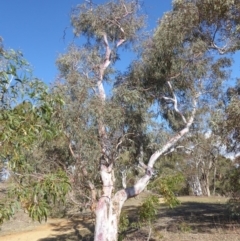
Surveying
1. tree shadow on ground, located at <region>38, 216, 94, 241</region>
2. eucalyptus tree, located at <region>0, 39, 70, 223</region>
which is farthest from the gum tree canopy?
eucalyptus tree, located at <region>0, 39, 70, 223</region>

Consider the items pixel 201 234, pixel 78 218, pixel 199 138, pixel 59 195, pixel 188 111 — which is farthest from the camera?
pixel 78 218

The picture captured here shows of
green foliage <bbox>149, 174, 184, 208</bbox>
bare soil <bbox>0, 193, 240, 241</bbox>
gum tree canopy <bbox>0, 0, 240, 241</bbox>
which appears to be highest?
gum tree canopy <bbox>0, 0, 240, 241</bbox>

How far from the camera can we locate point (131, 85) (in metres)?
12.3

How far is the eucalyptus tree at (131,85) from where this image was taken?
1052cm

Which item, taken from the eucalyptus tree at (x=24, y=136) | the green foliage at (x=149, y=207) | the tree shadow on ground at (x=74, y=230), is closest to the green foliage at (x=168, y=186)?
the green foliage at (x=149, y=207)

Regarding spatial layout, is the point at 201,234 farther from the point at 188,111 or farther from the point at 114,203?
the point at 188,111

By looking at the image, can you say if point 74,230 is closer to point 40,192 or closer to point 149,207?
point 149,207

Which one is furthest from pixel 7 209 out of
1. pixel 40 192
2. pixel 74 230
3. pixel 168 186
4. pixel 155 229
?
pixel 74 230

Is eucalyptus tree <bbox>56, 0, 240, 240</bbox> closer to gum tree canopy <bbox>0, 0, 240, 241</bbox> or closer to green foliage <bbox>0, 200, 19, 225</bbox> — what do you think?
gum tree canopy <bbox>0, 0, 240, 241</bbox>

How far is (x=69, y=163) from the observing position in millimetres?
11633

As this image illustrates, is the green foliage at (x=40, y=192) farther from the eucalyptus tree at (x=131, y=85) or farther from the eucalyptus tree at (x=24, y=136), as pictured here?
the eucalyptus tree at (x=131, y=85)

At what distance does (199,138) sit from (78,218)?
9.92 meters

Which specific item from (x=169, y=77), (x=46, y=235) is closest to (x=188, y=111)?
(x=169, y=77)

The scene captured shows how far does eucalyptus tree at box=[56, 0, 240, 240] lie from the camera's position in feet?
34.5
